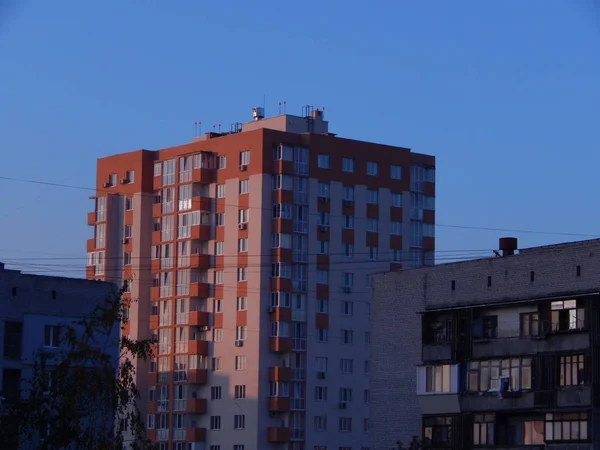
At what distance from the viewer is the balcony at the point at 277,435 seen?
104625 mm

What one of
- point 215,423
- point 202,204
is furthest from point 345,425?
point 202,204

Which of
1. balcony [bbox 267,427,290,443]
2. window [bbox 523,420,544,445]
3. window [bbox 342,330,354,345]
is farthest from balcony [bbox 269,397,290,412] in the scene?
window [bbox 523,420,544,445]

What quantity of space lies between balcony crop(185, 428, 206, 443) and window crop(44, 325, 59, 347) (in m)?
37.3

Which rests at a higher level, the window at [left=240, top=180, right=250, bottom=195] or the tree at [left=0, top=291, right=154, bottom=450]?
the window at [left=240, top=180, right=250, bottom=195]

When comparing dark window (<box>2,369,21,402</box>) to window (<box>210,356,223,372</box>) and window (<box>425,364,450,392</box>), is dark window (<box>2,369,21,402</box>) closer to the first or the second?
window (<box>425,364,450,392</box>)

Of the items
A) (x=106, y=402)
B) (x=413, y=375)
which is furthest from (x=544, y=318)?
(x=106, y=402)

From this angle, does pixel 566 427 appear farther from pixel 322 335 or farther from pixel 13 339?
pixel 322 335

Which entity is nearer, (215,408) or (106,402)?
(106,402)

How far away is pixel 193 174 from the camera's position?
4496 inches

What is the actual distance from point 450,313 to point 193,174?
159 ft

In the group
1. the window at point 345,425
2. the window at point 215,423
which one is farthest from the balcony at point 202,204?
the window at point 345,425

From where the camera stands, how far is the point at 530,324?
214ft

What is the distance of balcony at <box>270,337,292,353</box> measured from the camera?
4195 inches

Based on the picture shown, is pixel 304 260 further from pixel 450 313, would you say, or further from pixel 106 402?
pixel 106 402
